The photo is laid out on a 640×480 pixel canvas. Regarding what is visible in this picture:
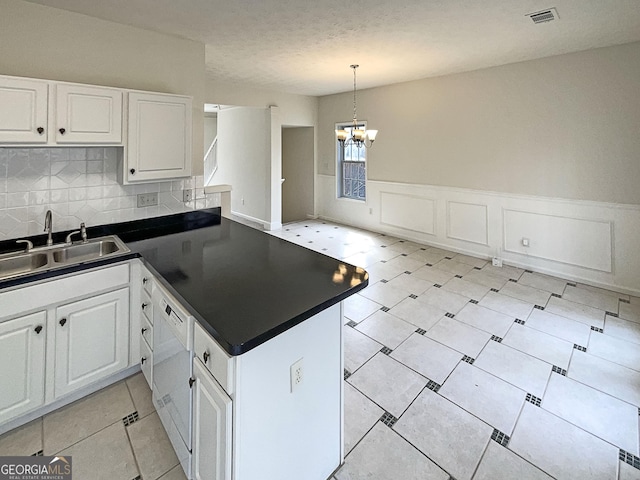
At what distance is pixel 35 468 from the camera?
1687 millimetres

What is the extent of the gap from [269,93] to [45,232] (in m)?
4.87

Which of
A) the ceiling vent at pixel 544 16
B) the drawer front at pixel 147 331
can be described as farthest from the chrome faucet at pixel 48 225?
the ceiling vent at pixel 544 16

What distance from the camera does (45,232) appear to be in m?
2.37

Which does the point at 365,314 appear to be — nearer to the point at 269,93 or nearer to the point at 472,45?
the point at 472,45

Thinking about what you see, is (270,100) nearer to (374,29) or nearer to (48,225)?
(374,29)

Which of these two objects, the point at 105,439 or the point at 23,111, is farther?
the point at 23,111

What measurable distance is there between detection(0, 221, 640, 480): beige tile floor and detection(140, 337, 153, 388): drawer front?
0.19 metres

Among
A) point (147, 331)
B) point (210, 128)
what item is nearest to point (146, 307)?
point (147, 331)

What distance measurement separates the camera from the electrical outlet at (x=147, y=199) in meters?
2.83

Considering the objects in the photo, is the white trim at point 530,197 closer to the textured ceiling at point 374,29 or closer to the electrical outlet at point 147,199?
the textured ceiling at point 374,29


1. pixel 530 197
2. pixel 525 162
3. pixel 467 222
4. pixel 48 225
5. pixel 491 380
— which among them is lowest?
pixel 491 380

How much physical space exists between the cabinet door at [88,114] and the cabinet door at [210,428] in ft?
5.97

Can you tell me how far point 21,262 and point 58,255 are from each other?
20cm

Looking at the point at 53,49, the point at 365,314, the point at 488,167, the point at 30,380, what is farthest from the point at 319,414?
the point at 488,167
